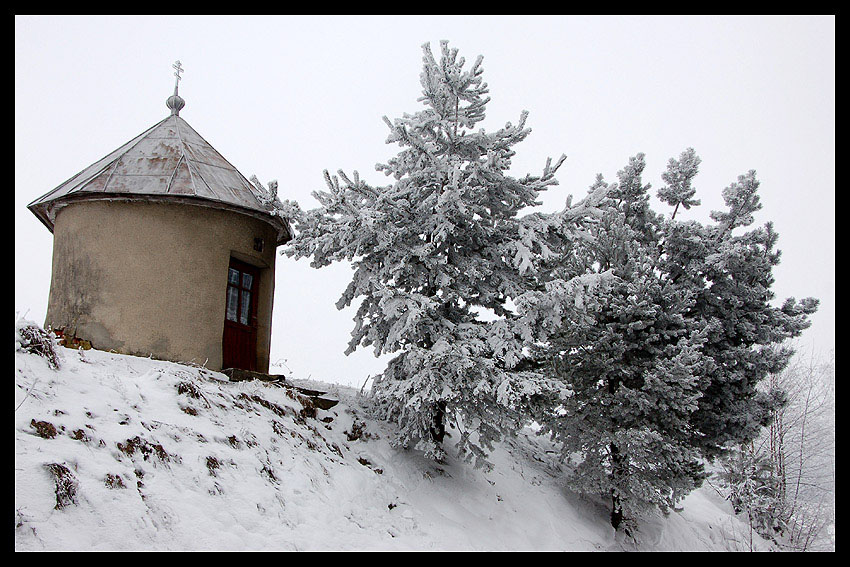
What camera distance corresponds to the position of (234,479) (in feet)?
24.7

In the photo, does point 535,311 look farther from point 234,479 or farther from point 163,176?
point 163,176

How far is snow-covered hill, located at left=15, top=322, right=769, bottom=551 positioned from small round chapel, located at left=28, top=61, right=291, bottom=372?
1.05 metres

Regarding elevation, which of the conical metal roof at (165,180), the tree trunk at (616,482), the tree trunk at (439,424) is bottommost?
the tree trunk at (616,482)

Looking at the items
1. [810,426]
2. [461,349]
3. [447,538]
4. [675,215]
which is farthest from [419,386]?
[810,426]

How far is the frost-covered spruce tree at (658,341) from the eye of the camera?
36.7 ft

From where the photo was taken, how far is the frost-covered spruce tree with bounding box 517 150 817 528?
1117 cm

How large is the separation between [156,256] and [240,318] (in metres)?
2.02

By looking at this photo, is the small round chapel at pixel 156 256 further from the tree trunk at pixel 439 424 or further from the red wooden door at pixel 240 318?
the tree trunk at pixel 439 424

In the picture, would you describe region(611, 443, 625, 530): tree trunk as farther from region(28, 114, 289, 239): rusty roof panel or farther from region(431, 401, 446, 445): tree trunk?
region(28, 114, 289, 239): rusty roof panel

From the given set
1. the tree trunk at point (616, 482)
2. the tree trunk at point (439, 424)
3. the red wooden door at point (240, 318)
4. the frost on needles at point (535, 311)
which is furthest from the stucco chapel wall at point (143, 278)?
the tree trunk at point (616, 482)

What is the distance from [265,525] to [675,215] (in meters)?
11.1

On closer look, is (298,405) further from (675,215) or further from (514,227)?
(675,215)

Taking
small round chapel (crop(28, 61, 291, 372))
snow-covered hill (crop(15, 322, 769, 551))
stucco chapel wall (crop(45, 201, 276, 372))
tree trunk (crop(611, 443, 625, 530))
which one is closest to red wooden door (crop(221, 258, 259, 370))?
small round chapel (crop(28, 61, 291, 372))

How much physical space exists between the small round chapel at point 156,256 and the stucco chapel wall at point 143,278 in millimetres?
17
